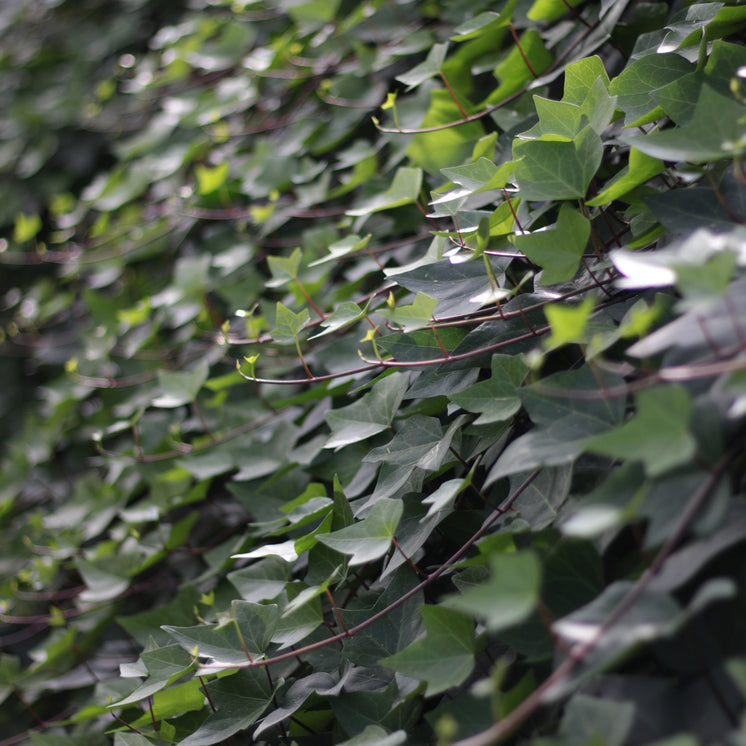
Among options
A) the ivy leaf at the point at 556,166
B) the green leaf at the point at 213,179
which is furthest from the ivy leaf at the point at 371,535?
the green leaf at the point at 213,179

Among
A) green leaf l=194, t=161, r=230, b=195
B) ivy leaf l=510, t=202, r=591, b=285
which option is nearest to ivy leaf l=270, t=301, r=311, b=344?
ivy leaf l=510, t=202, r=591, b=285

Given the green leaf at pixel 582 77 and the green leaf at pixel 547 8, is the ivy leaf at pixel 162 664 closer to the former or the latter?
the green leaf at pixel 582 77

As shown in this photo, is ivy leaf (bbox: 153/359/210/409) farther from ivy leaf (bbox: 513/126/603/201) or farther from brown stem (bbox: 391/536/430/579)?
ivy leaf (bbox: 513/126/603/201)

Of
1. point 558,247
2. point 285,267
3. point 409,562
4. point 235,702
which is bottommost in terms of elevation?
point 235,702

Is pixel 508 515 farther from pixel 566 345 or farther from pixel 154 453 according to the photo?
pixel 154 453

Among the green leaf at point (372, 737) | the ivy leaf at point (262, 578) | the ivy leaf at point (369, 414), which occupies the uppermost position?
the ivy leaf at point (369, 414)

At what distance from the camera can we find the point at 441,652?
1.78ft

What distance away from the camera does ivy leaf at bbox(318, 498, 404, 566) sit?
1.99 ft

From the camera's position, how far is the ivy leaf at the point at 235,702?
69cm

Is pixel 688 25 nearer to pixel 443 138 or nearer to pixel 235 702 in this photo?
pixel 443 138

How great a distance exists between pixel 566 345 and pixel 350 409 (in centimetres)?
26

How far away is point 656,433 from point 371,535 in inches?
11.4

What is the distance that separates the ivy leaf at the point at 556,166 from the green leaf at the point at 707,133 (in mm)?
71

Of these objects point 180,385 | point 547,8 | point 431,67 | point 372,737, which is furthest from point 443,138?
point 372,737
